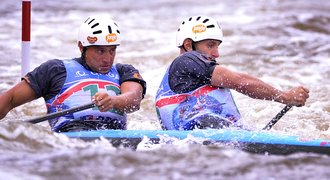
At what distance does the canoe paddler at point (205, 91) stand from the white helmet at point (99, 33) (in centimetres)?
56

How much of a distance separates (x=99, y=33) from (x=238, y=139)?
4.83 ft

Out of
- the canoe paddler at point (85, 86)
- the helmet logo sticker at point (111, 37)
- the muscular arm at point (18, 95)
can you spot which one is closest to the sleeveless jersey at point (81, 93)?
the canoe paddler at point (85, 86)

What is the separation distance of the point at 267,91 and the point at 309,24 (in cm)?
1214

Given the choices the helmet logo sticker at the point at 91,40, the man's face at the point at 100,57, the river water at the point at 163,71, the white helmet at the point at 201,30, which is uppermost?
the white helmet at the point at 201,30

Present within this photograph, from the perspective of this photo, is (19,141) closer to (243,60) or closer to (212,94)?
(212,94)

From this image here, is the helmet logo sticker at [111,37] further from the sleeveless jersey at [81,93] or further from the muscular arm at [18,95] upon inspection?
the muscular arm at [18,95]

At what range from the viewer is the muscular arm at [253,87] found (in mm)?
6793

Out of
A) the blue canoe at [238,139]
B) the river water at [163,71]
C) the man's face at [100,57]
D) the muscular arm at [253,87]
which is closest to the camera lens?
the river water at [163,71]

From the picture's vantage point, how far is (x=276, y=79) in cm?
1224

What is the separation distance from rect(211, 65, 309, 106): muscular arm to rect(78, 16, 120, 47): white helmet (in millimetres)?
895

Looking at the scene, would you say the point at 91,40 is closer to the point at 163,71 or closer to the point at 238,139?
the point at 238,139

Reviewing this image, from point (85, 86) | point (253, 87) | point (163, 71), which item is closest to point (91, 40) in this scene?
point (85, 86)

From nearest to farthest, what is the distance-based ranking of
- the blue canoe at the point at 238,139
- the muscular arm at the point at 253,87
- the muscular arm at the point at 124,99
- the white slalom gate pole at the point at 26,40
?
1. the blue canoe at the point at 238,139
2. the muscular arm at the point at 124,99
3. the muscular arm at the point at 253,87
4. the white slalom gate pole at the point at 26,40

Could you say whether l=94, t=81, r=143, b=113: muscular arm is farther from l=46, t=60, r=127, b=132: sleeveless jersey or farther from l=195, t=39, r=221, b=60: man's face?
l=195, t=39, r=221, b=60: man's face
